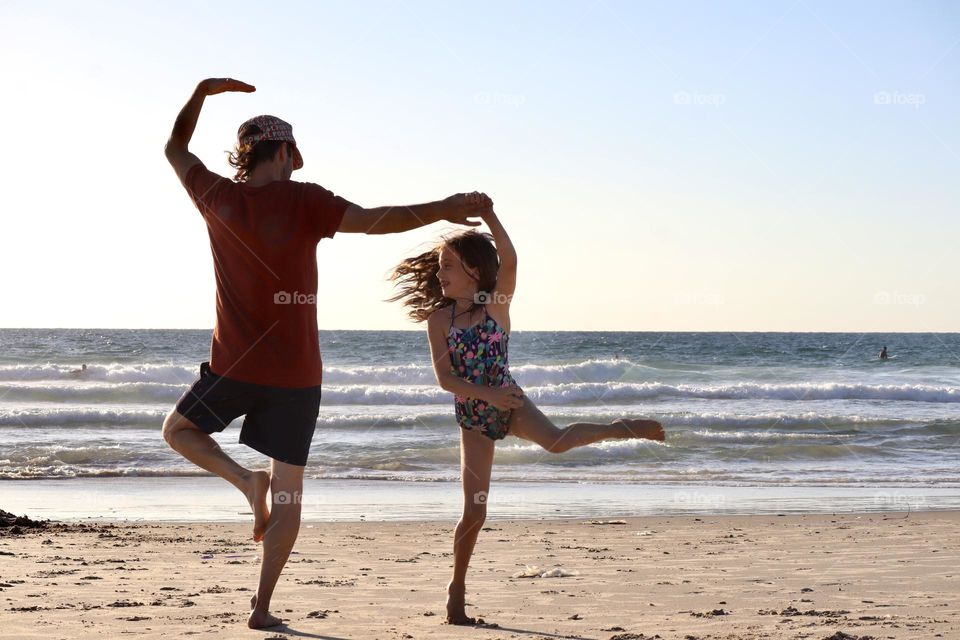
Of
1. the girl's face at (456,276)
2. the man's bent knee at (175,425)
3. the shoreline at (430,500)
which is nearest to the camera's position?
the man's bent knee at (175,425)

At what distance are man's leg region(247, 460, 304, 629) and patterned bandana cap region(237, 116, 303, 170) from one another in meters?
1.20

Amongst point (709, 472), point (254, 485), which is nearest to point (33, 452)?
point (709, 472)

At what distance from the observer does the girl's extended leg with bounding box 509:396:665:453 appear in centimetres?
387

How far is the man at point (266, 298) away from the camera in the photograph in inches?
143

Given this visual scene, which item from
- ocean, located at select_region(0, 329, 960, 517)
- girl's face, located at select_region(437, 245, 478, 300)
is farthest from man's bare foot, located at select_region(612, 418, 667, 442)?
ocean, located at select_region(0, 329, 960, 517)

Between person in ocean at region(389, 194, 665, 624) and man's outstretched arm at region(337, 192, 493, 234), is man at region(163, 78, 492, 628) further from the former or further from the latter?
person in ocean at region(389, 194, 665, 624)

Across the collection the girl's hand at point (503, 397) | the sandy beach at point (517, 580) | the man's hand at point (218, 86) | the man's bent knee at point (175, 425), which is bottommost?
the sandy beach at point (517, 580)

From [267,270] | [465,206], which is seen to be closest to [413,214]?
[465,206]

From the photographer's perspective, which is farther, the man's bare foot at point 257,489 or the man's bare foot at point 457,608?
the man's bare foot at point 457,608

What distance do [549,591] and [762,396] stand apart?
2196cm

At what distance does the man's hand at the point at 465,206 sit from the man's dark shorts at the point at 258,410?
833mm

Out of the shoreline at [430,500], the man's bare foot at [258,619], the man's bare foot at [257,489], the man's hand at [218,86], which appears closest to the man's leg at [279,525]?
the man's bare foot at [258,619]

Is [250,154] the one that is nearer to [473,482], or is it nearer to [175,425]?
[175,425]

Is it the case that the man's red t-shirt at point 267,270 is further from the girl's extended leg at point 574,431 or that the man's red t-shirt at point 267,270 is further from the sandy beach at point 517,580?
the sandy beach at point 517,580
